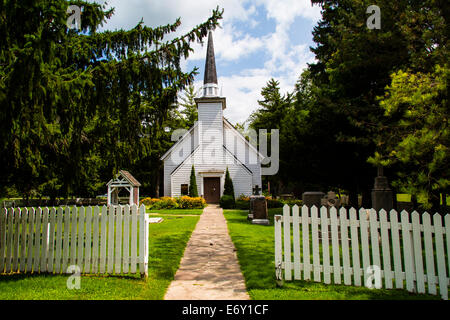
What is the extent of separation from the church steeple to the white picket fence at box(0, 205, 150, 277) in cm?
2428

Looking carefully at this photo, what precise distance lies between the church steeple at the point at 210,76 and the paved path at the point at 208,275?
2203 centimetres

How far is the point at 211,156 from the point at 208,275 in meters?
21.4

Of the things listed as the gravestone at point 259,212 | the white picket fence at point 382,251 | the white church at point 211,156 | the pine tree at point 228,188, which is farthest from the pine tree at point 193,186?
the white picket fence at point 382,251

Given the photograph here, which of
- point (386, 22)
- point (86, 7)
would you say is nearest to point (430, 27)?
point (386, 22)

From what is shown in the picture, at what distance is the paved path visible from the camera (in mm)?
4414

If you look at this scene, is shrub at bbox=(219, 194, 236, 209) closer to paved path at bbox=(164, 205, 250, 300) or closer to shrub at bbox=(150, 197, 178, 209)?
shrub at bbox=(150, 197, 178, 209)

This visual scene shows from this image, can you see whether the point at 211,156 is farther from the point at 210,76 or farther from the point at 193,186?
the point at 210,76

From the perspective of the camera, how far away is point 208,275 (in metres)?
A: 5.39

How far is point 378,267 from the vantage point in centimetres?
472

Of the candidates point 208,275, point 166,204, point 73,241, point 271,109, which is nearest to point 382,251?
point 208,275

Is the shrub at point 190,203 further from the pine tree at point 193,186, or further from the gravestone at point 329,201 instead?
the gravestone at point 329,201

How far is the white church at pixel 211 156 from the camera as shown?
2619 cm
